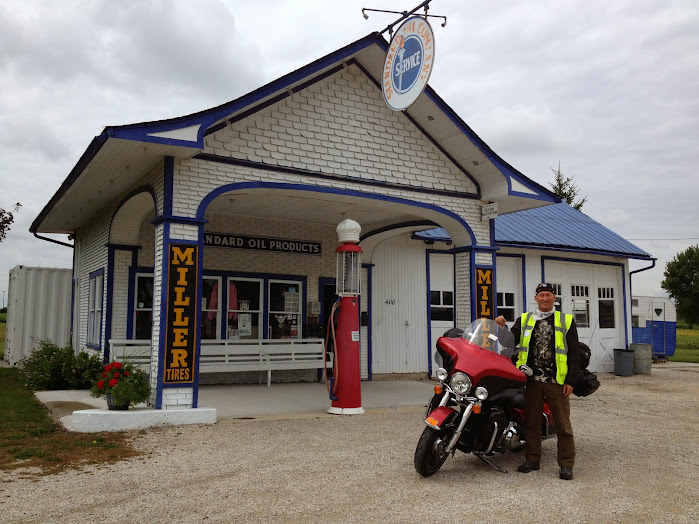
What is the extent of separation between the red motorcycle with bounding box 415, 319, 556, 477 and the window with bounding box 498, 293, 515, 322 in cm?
1010

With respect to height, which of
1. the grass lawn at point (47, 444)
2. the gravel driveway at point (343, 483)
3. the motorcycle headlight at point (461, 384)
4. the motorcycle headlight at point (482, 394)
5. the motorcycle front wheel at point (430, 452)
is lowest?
the gravel driveway at point (343, 483)

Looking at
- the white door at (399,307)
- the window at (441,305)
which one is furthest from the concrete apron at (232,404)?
the window at (441,305)

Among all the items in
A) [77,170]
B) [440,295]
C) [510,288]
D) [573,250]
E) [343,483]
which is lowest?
[343,483]

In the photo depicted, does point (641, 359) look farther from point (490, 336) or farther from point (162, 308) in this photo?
point (162, 308)

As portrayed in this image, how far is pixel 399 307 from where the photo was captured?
1494cm

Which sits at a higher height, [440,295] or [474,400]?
[440,295]

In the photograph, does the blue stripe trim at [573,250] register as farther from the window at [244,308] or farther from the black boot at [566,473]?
the black boot at [566,473]

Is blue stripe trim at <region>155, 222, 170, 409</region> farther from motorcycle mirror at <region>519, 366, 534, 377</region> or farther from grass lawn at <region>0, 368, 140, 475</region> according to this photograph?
motorcycle mirror at <region>519, 366, 534, 377</region>

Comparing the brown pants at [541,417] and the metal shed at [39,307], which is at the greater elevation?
the metal shed at [39,307]

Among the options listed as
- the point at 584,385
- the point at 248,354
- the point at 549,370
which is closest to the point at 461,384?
the point at 549,370

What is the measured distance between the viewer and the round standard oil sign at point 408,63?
28.9 ft

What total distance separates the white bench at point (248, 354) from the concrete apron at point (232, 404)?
41 cm

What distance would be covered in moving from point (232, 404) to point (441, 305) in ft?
Result: 22.4

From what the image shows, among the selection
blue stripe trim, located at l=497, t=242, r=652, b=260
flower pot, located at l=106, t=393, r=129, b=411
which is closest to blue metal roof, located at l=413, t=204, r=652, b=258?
blue stripe trim, located at l=497, t=242, r=652, b=260
